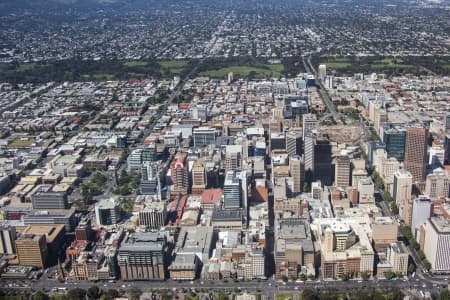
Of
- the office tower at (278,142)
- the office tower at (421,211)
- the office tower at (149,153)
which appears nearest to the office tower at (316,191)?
the office tower at (421,211)

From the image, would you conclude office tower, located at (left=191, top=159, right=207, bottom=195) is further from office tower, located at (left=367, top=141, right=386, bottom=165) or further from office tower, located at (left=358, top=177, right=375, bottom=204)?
office tower, located at (left=367, top=141, right=386, bottom=165)

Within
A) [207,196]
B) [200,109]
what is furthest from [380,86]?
[207,196]

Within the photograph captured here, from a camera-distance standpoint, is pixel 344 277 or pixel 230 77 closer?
pixel 344 277

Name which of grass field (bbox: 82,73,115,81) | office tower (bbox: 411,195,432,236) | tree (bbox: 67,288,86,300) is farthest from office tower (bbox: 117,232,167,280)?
grass field (bbox: 82,73,115,81)

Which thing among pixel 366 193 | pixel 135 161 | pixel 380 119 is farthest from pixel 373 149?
pixel 135 161

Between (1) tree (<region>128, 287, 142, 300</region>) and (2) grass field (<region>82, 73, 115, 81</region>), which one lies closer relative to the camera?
(1) tree (<region>128, 287, 142, 300</region>)

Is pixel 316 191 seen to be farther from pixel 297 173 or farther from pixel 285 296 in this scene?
pixel 285 296
